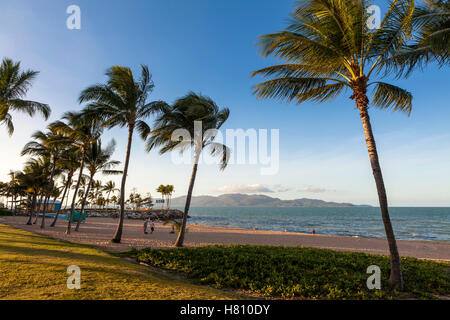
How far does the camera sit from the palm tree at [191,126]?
1363 centimetres

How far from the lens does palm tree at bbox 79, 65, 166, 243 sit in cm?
1380

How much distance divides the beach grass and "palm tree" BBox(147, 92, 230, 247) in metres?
5.89

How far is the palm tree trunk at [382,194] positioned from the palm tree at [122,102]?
11342mm

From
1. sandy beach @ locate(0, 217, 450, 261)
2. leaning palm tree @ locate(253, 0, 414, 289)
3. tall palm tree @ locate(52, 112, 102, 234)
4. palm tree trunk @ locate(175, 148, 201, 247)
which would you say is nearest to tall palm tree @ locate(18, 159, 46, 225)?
sandy beach @ locate(0, 217, 450, 261)

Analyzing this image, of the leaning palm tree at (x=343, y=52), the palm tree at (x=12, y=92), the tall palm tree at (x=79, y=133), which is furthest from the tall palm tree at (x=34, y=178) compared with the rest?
the leaning palm tree at (x=343, y=52)

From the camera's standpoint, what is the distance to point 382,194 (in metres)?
6.21

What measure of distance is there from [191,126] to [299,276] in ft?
33.7

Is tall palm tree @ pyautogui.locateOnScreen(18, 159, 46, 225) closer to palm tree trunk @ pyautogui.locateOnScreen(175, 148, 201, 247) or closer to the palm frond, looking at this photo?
palm tree trunk @ pyautogui.locateOnScreen(175, 148, 201, 247)

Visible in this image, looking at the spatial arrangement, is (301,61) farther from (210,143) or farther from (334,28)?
(210,143)

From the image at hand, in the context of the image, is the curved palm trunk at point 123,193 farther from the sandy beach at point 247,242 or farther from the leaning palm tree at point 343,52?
the leaning palm tree at point 343,52
